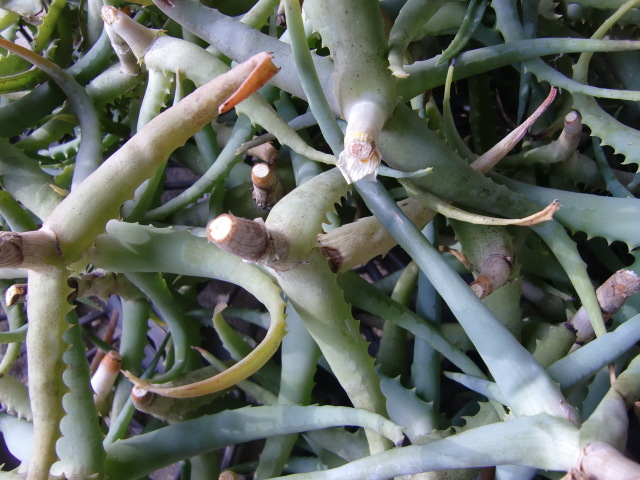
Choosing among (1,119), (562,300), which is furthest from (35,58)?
(562,300)

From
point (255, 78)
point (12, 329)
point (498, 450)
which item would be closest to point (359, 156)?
point (255, 78)

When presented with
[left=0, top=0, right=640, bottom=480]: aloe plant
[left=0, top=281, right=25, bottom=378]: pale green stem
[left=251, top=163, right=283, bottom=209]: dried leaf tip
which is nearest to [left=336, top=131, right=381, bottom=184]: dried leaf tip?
[left=0, top=0, right=640, bottom=480]: aloe plant

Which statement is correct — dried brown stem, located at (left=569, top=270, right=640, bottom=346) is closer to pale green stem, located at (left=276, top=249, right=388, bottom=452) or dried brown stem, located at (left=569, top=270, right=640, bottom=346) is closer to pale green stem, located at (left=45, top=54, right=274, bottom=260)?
pale green stem, located at (left=276, top=249, right=388, bottom=452)

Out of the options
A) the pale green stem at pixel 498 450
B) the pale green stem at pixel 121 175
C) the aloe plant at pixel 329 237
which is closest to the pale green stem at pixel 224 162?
the aloe plant at pixel 329 237

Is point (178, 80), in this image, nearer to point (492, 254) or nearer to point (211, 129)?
point (211, 129)

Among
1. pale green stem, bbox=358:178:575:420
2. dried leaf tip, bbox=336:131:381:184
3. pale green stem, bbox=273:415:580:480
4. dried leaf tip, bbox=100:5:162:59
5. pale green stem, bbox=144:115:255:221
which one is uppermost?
dried leaf tip, bbox=100:5:162:59

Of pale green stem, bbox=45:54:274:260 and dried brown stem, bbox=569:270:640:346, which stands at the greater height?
pale green stem, bbox=45:54:274:260

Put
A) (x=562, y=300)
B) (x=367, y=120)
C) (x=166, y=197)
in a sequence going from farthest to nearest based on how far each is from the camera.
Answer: (x=166, y=197) → (x=562, y=300) → (x=367, y=120)

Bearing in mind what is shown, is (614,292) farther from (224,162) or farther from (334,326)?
(224,162)
